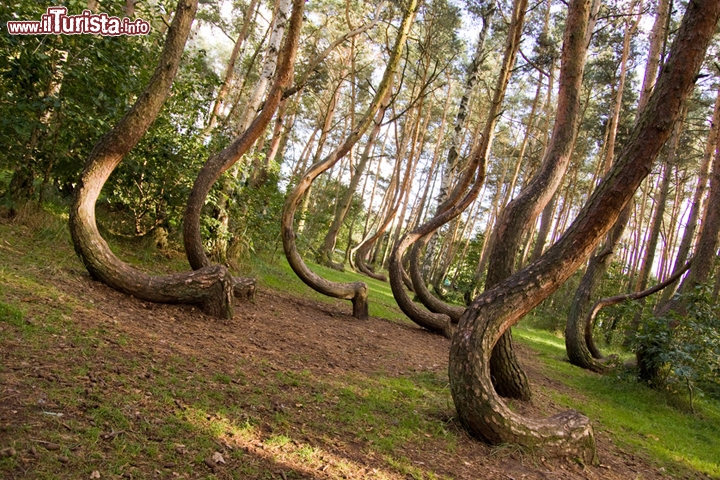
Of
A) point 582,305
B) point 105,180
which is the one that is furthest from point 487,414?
point 582,305

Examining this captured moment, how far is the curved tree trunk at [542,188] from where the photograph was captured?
486cm

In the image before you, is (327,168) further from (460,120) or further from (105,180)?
(460,120)

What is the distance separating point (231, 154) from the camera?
639 centimetres

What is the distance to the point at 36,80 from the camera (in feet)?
18.1

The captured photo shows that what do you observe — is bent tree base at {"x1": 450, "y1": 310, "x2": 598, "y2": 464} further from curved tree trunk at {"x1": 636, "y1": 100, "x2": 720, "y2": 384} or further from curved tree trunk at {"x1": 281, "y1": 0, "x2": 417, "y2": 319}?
curved tree trunk at {"x1": 636, "y1": 100, "x2": 720, "y2": 384}

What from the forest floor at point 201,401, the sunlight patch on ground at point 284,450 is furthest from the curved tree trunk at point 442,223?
the sunlight patch on ground at point 284,450

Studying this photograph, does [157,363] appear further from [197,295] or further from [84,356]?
[197,295]

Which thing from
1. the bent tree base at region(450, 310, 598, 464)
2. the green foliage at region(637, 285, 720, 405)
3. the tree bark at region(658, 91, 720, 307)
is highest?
the tree bark at region(658, 91, 720, 307)

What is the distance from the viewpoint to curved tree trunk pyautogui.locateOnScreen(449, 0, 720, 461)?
3.67m

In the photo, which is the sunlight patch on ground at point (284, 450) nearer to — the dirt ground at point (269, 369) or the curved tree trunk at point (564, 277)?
the dirt ground at point (269, 369)

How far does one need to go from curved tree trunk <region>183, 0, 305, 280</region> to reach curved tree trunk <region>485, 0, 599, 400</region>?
131 inches

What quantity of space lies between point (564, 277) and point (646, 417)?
3894 mm

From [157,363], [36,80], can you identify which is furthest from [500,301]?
[36,80]

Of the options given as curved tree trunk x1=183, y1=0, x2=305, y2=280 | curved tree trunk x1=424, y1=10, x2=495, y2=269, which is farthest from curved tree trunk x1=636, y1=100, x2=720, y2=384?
curved tree trunk x1=183, y1=0, x2=305, y2=280
